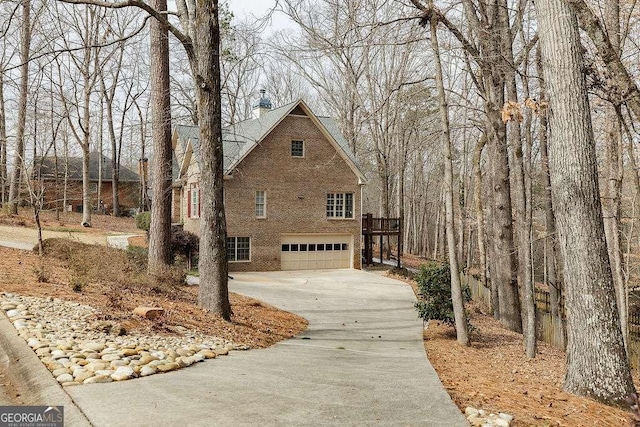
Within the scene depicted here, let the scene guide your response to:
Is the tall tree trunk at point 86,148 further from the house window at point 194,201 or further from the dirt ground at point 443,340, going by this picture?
the dirt ground at point 443,340

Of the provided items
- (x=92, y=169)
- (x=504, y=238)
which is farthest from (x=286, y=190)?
(x=92, y=169)

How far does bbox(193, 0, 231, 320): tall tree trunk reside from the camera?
28.7ft

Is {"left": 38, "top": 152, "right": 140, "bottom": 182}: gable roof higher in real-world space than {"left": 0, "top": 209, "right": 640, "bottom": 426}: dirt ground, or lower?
higher

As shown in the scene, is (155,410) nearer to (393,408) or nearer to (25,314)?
(393,408)

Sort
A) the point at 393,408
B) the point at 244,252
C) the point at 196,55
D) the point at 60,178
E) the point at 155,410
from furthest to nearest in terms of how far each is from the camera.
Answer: the point at 60,178 → the point at 244,252 → the point at 196,55 → the point at 393,408 → the point at 155,410

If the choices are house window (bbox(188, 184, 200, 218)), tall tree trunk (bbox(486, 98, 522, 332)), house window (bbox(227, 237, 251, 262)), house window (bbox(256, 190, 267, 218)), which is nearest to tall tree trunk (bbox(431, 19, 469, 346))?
tall tree trunk (bbox(486, 98, 522, 332))

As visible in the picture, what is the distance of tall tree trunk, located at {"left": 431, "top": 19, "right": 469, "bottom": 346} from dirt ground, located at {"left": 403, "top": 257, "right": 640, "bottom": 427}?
1.65 ft

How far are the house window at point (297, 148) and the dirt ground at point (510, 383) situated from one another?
14131 millimetres

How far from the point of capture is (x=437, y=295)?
1048 centimetres

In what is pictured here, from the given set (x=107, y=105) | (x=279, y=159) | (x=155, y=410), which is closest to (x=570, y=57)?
(x=155, y=410)

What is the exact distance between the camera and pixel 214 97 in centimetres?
887

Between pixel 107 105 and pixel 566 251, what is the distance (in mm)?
39356

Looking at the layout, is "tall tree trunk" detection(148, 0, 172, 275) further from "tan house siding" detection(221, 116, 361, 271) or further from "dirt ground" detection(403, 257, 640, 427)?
"tan house siding" detection(221, 116, 361, 271)

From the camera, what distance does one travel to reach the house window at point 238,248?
72.5 feet
